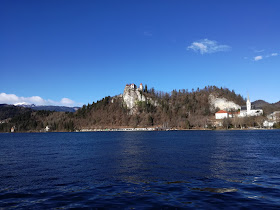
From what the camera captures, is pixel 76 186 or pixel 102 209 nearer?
pixel 102 209

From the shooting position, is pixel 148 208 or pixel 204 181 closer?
pixel 148 208

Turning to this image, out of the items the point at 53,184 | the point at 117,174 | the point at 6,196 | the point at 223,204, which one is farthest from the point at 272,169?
the point at 6,196

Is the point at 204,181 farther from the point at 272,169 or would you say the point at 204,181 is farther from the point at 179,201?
the point at 272,169

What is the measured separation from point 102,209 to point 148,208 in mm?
3049

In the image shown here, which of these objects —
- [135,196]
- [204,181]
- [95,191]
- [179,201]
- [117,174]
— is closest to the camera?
[179,201]

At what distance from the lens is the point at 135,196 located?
17391 millimetres

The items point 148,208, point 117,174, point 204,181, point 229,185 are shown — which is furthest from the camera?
point 117,174

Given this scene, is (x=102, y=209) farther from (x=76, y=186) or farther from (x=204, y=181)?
(x=204, y=181)

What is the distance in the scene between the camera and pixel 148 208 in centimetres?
1473

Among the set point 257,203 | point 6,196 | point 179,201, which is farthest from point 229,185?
point 6,196

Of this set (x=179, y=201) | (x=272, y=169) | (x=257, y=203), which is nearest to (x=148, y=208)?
(x=179, y=201)

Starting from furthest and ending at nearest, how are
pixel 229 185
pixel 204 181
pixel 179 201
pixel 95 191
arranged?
pixel 204 181 < pixel 229 185 < pixel 95 191 < pixel 179 201

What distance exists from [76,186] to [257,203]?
49.2 ft

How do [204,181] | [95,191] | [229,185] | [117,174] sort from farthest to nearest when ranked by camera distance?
[117,174]
[204,181]
[229,185]
[95,191]
